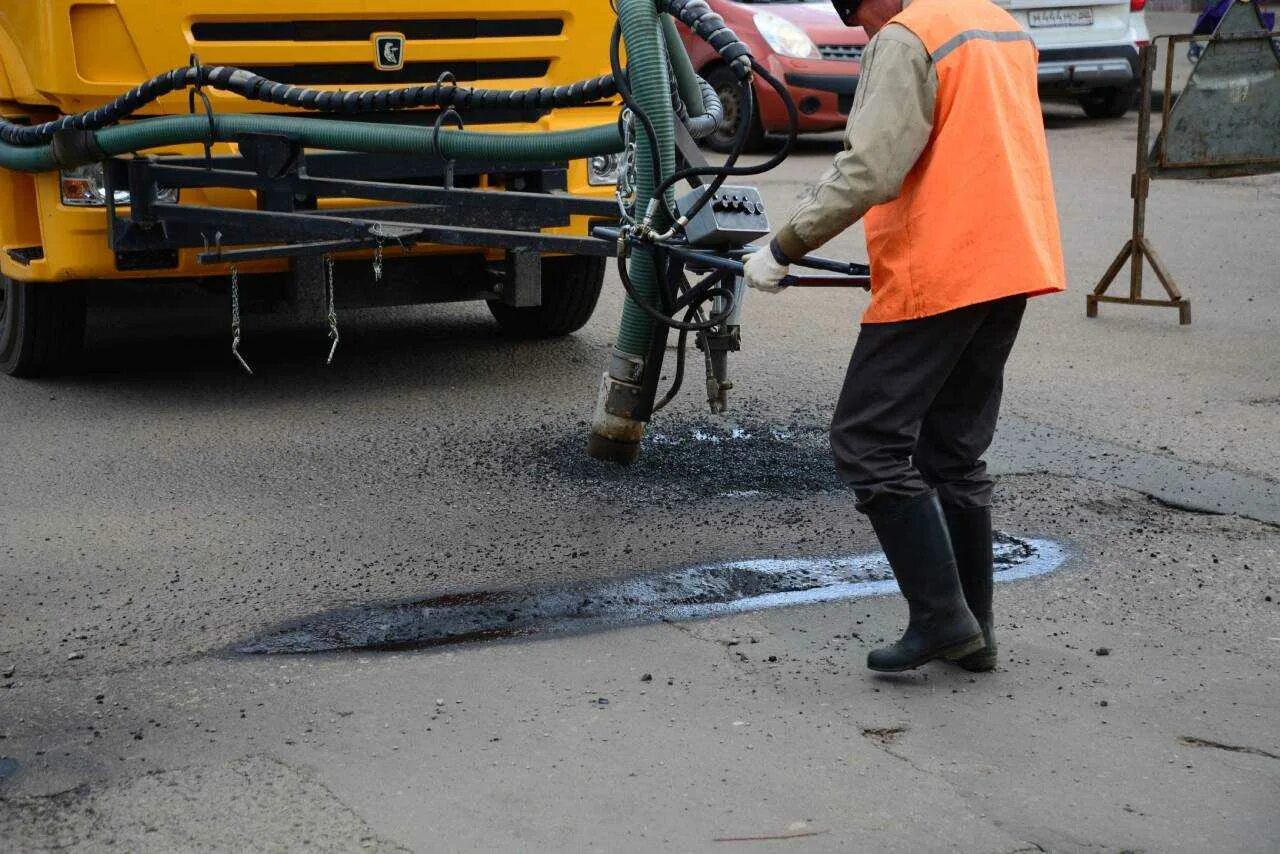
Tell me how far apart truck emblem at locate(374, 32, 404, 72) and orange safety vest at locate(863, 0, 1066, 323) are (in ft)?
10.4

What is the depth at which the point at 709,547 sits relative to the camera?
16.3 feet

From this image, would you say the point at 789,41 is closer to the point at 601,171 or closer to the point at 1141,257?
the point at 1141,257

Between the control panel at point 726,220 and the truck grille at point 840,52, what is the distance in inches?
367

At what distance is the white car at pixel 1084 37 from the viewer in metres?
14.8

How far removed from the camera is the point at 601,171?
704cm

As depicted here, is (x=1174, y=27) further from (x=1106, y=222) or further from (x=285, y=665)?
(x=285, y=665)

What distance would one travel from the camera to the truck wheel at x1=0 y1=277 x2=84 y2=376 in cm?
681

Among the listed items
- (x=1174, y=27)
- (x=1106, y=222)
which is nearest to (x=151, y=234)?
(x=1106, y=222)

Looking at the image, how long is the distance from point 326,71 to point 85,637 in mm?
2906

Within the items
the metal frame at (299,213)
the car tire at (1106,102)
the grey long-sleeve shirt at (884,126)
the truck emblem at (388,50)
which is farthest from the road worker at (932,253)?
the car tire at (1106,102)

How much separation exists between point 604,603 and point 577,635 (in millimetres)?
264

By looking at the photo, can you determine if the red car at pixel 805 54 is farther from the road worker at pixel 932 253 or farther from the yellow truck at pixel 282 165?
the road worker at pixel 932 253

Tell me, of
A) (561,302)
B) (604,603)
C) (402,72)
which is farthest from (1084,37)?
(604,603)

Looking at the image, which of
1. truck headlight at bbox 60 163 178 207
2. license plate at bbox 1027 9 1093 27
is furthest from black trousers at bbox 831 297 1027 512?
license plate at bbox 1027 9 1093 27
